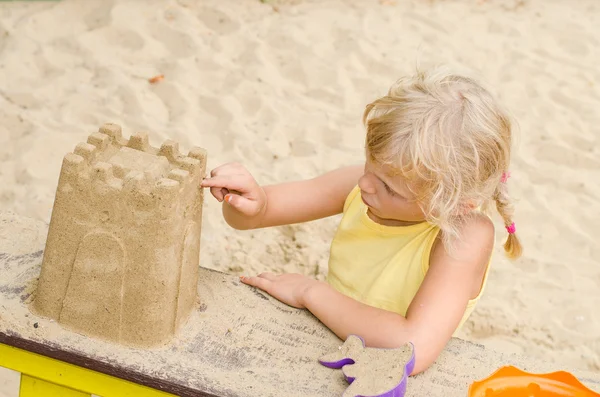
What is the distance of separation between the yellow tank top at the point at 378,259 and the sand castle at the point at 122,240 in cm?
51

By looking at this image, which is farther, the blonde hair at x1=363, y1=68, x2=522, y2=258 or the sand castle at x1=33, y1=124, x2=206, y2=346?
the blonde hair at x1=363, y1=68, x2=522, y2=258

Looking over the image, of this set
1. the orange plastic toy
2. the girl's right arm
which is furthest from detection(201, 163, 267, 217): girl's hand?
the orange plastic toy

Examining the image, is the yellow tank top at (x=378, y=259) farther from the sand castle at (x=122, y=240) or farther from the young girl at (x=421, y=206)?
the sand castle at (x=122, y=240)

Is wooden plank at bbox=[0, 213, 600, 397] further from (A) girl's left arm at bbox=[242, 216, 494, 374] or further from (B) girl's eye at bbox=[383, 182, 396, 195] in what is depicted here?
(B) girl's eye at bbox=[383, 182, 396, 195]

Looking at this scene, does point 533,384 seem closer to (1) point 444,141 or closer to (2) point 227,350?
(1) point 444,141

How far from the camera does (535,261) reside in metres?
3.46

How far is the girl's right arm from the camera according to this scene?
2.11 m

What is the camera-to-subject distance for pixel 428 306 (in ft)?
6.47

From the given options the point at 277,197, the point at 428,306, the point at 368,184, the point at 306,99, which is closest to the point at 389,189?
the point at 368,184

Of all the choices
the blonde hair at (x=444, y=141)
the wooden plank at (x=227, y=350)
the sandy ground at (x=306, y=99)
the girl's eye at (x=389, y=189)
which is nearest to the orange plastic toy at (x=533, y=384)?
the wooden plank at (x=227, y=350)

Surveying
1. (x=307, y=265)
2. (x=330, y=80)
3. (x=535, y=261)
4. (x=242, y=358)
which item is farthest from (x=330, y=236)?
(x=242, y=358)

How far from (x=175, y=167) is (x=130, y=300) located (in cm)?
31

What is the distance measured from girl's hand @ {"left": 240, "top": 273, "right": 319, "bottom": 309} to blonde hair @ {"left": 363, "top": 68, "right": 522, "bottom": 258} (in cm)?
38

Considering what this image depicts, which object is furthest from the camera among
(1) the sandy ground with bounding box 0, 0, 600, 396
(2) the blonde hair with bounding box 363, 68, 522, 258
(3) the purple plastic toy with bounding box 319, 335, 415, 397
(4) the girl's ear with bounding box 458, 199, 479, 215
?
(1) the sandy ground with bounding box 0, 0, 600, 396
